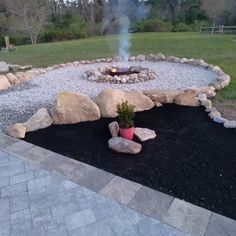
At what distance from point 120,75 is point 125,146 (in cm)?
352

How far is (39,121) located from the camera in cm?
371

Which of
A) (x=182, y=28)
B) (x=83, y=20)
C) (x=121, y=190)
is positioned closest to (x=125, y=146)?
(x=121, y=190)

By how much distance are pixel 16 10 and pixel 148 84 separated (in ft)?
56.5

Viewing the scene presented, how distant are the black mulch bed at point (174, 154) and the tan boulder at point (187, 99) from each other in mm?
302

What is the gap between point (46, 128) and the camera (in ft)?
12.2

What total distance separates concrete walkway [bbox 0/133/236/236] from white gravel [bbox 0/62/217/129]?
1.66 metres

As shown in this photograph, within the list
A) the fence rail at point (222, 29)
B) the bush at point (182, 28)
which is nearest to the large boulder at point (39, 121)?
the fence rail at point (222, 29)

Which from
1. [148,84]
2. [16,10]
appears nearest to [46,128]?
[148,84]

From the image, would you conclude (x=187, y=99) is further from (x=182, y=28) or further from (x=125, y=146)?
(x=182, y=28)

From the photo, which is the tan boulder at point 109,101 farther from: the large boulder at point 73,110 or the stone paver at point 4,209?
the stone paver at point 4,209

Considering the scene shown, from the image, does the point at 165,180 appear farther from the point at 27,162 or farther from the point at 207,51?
the point at 207,51

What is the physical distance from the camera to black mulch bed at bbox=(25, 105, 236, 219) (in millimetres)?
2350

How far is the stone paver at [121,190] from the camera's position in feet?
7.34

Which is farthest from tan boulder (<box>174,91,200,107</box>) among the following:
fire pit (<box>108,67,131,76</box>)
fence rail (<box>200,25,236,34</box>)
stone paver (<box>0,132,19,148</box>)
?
fence rail (<box>200,25,236,34</box>)
